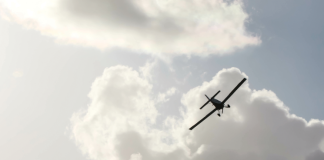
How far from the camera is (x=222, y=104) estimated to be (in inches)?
2014

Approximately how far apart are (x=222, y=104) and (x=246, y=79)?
1032 cm

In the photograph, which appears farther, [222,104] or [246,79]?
[222,104]

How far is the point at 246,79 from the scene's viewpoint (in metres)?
43.4
